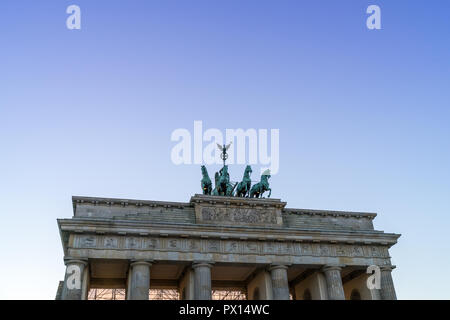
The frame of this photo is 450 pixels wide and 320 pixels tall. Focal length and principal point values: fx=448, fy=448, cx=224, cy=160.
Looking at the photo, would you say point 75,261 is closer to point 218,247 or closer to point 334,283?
point 218,247

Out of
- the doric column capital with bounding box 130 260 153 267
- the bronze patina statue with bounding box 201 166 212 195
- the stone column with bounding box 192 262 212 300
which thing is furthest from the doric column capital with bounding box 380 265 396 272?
the doric column capital with bounding box 130 260 153 267

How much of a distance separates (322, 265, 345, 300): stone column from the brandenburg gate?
2.3 inches

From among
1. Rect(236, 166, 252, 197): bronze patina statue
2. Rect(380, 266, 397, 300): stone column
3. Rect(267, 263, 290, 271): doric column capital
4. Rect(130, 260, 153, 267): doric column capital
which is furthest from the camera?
Rect(236, 166, 252, 197): bronze patina statue

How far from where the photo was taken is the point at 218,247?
26453mm

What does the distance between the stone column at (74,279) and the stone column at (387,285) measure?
17803 mm

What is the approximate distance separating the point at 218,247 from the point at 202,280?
2.26 metres

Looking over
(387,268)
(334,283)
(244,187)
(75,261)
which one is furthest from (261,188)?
(75,261)

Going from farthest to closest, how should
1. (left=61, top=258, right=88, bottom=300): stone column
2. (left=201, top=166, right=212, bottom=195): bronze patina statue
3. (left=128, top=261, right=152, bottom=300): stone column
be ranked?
(left=201, top=166, right=212, bottom=195): bronze patina statue < (left=128, top=261, right=152, bottom=300): stone column < (left=61, top=258, right=88, bottom=300): stone column

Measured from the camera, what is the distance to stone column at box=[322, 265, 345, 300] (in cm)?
2672

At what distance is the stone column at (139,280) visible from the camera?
24.0m

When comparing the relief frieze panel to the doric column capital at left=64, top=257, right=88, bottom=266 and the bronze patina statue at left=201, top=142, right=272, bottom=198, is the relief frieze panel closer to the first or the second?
the doric column capital at left=64, top=257, right=88, bottom=266

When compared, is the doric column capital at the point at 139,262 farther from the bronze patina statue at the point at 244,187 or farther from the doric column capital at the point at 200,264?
the bronze patina statue at the point at 244,187
